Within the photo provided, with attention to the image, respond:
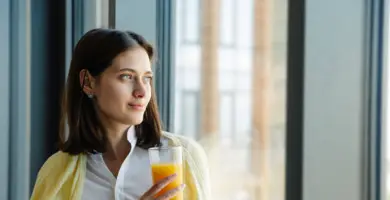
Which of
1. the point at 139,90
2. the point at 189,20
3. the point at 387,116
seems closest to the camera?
the point at 387,116

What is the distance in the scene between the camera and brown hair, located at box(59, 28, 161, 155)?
4.05 feet

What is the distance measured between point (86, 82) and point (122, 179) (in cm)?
25

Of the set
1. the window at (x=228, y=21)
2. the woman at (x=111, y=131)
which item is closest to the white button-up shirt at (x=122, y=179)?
the woman at (x=111, y=131)

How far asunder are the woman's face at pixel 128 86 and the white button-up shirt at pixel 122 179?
0.10 meters

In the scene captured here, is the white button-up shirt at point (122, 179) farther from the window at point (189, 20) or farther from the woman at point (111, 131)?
the window at point (189, 20)

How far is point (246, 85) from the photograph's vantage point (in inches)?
48.4

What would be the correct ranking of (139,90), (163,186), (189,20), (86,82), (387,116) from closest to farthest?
(387,116) → (163,186) → (139,90) → (86,82) → (189,20)

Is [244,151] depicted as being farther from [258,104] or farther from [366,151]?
[366,151]

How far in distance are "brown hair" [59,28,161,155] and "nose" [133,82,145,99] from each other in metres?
0.09

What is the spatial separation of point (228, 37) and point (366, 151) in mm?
590

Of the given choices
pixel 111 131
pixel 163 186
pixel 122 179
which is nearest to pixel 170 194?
pixel 163 186

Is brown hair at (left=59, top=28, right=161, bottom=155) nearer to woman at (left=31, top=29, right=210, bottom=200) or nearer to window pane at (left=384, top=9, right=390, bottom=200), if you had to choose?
woman at (left=31, top=29, right=210, bottom=200)

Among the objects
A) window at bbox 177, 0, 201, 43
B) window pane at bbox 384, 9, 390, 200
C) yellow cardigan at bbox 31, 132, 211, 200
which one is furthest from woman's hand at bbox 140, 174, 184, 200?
window at bbox 177, 0, 201, 43

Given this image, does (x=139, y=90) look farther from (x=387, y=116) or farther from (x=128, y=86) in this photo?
(x=387, y=116)
